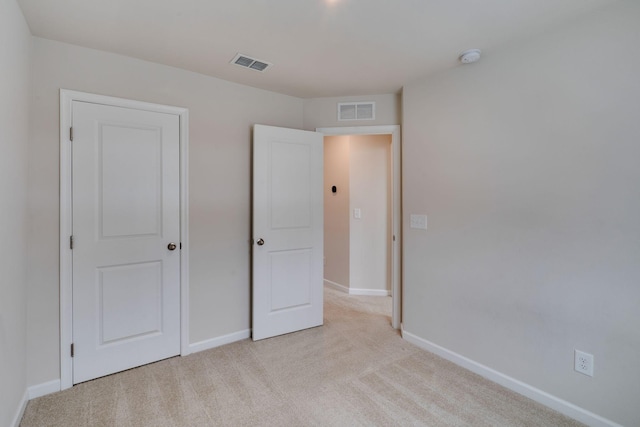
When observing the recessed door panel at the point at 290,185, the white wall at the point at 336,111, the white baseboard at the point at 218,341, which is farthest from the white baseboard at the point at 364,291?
the white wall at the point at 336,111

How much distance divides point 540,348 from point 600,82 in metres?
1.62

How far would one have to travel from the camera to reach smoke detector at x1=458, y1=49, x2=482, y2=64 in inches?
81.3

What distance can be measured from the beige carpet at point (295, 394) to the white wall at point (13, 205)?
34cm

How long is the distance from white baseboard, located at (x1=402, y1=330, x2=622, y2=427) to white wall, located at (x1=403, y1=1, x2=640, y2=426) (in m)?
0.04

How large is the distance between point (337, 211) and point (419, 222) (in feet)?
5.93

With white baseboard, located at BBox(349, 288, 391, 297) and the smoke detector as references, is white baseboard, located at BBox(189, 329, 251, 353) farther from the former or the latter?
the smoke detector

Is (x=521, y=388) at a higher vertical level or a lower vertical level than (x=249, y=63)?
lower

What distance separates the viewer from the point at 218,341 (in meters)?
2.59

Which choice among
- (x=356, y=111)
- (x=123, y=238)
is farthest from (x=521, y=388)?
(x=123, y=238)

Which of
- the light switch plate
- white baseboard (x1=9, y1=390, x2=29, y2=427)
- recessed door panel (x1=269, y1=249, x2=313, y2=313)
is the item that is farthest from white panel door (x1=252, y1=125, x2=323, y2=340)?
white baseboard (x1=9, y1=390, x2=29, y2=427)

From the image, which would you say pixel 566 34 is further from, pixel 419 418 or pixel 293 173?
pixel 419 418

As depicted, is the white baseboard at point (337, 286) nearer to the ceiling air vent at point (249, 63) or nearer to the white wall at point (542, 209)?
the white wall at point (542, 209)

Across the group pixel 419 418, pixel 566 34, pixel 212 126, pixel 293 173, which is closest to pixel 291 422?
pixel 419 418

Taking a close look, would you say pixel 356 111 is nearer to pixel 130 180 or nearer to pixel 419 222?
pixel 419 222
